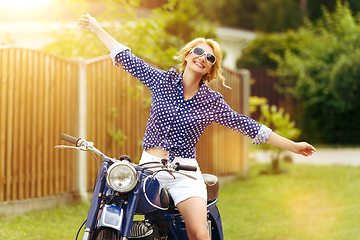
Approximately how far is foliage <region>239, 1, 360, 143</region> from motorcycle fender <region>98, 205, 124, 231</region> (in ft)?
40.9

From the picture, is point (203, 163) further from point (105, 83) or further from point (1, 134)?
point (1, 134)

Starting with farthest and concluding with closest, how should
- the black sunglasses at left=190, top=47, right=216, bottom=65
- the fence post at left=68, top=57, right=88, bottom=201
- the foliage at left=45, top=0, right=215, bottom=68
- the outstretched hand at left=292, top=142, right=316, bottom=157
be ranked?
the foliage at left=45, top=0, right=215, bottom=68 < the fence post at left=68, top=57, right=88, bottom=201 < the black sunglasses at left=190, top=47, right=216, bottom=65 < the outstretched hand at left=292, top=142, right=316, bottom=157

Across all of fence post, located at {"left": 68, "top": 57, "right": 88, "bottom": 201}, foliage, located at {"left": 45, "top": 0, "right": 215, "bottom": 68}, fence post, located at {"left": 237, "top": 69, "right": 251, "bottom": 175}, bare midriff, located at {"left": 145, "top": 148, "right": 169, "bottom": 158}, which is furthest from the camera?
fence post, located at {"left": 237, "top": 69, "right": 251, "bottom": 175}

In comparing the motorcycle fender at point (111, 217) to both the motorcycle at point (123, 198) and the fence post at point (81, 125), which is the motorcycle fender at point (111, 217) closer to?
the motorcycle at point (123, 198)

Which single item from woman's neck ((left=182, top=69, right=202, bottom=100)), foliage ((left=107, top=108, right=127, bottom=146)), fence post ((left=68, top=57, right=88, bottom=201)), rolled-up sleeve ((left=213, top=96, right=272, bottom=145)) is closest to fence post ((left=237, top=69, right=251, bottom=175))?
foliage ((left=107, top=108, right=127, bottom=146))

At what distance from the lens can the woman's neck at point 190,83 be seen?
327cm

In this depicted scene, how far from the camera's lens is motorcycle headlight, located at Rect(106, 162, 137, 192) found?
8.26ft

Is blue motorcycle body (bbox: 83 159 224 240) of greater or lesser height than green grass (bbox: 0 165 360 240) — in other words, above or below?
above

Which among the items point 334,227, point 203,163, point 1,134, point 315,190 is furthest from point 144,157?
point 315,190

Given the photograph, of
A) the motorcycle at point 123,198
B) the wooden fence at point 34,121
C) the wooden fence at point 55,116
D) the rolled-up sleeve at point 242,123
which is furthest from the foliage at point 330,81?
the motorcycle at point 123,198

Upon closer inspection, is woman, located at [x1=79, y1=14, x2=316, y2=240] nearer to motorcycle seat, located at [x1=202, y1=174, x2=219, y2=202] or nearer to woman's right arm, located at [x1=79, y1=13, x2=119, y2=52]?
woman's right arm, located at [x1=79, y1=13, x2=119, y2=52]

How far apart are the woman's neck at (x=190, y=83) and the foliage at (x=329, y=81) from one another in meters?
11.5

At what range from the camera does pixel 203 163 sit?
334 inches

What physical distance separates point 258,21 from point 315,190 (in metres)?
25.3
